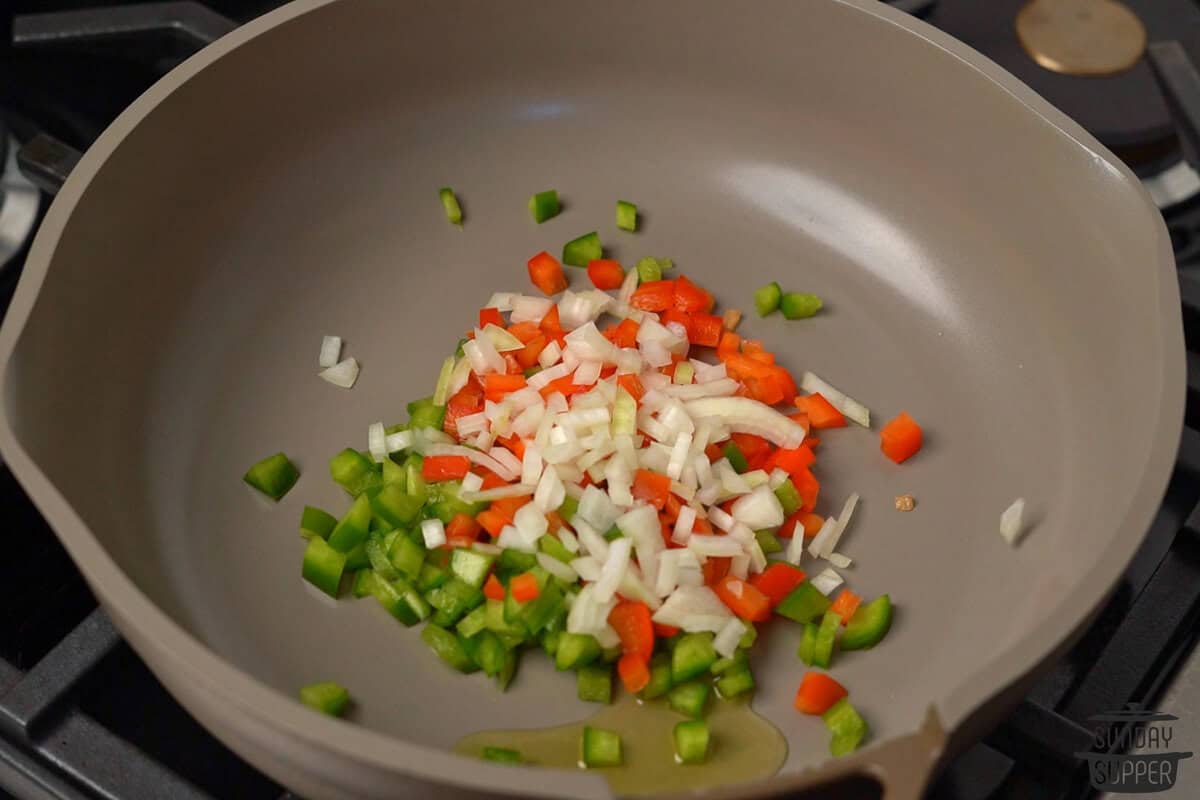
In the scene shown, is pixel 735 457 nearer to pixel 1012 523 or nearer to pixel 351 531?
Answer: pixel 1012 523

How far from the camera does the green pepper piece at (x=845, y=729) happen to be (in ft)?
3.33

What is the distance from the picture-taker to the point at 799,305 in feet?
4.24

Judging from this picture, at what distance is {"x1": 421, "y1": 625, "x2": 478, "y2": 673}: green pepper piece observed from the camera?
3.48 feet

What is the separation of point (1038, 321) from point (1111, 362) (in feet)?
0.37

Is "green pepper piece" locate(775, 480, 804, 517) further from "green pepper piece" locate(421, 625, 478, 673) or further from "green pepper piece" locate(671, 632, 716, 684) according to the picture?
"green pepper piece" locate(421, 625, 478, 673)

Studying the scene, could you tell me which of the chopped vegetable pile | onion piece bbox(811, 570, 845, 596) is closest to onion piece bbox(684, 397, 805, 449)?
the chopped vegetable pile

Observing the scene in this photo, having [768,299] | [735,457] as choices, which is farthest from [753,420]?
[768,299]

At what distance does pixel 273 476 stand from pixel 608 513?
12.5 inches

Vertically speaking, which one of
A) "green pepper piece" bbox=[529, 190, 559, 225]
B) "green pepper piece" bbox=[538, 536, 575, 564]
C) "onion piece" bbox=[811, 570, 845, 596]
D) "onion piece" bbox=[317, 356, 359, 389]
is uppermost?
"green pepper piece" bbox=[529, 190, 559, 225]

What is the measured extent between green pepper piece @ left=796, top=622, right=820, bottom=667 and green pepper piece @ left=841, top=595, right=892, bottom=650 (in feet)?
0.09

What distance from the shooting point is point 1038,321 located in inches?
48.8

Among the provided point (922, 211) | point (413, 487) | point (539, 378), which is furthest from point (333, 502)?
point (922, 211)

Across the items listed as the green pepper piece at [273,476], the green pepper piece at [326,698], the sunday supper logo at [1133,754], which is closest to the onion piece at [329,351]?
the green pepper piece at [273,476]

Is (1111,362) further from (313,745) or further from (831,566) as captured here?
(313,745)
